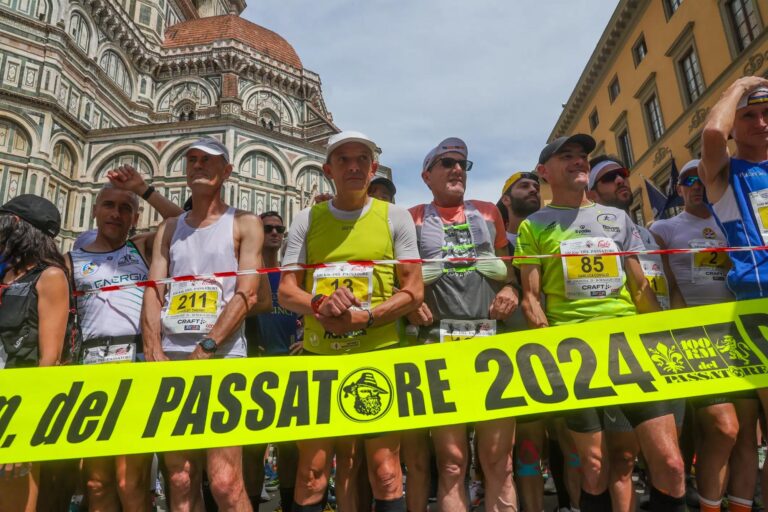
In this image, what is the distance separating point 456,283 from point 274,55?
38.1 metres

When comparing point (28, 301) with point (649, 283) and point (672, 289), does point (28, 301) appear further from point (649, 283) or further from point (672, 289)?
point (672, 289)

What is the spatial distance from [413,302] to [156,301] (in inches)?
68.7

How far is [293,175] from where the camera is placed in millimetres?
27094

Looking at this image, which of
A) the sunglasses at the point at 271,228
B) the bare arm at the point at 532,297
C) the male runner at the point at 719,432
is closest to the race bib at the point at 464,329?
the bare arm at the point at 532,297

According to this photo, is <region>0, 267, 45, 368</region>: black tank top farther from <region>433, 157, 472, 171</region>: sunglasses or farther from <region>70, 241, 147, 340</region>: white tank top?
<region>433, 157, 472, 171</region>: sunglasses

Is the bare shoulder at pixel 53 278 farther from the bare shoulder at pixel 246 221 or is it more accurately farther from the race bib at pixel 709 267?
the race bib at pixel 709 267

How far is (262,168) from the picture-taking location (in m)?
26.5

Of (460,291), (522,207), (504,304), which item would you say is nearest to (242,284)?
(460,291)

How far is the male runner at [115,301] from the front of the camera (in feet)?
9.08

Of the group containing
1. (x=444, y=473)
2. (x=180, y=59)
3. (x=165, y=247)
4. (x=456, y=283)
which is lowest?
(x=444, y=473)

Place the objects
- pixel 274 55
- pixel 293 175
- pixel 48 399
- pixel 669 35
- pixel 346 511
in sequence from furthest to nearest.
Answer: pixel 274 55 → pixel 293 175 → pixel 669 35 → pixel 346 511 → pixel 48 399

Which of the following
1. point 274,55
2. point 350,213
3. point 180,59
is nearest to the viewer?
point 350,213

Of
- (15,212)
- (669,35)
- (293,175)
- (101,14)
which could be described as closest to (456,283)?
(15,212)

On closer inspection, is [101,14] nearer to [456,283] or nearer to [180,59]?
[180,59]
